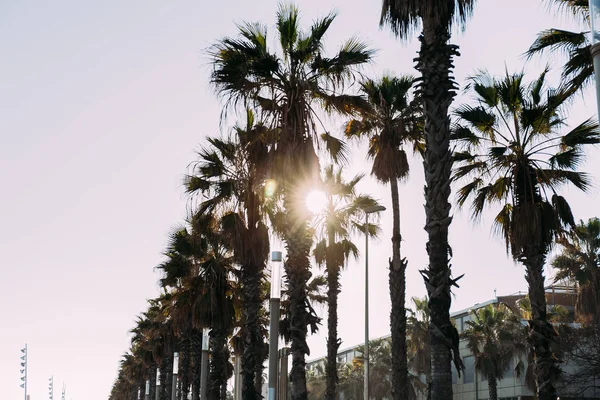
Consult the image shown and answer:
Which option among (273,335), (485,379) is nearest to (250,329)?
(273,335)

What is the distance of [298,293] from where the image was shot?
19.7m

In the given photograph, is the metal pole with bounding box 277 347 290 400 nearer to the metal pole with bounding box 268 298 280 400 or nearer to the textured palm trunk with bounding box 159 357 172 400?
the metal pole with bounding box 268 298 280 400

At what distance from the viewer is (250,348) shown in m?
25.5

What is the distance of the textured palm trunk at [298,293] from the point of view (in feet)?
63.1

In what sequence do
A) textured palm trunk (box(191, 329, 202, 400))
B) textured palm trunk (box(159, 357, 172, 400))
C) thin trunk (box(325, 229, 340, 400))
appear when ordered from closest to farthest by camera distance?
1. thin trunk (box(325, 229, 340, 400))
2. textured palm trunk (box(191, 329, 202, 400))
3. textured palm trunk (box(159, 357, 172, 400))

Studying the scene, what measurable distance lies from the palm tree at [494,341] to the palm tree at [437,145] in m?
31.9

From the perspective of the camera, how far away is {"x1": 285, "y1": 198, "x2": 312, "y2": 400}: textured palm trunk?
19.2 m

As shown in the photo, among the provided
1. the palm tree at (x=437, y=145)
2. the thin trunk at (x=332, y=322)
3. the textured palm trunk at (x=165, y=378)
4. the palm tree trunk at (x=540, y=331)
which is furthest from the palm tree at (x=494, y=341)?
the palm tree at (x=437, y=145)

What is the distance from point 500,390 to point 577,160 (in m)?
33.5

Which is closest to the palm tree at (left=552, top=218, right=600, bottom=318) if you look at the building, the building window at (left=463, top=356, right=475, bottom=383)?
the building

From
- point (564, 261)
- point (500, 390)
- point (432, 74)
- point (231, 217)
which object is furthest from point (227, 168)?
point (500, 390)

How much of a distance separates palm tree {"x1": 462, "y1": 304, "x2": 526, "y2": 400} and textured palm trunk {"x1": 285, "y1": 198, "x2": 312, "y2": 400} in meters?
27.2

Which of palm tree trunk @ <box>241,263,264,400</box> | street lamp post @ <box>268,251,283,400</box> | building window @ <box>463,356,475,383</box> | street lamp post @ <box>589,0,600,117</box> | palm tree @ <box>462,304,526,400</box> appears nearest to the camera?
street lamp post @ <box>589,0,600,117</box>

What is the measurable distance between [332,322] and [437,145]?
19.2 m
